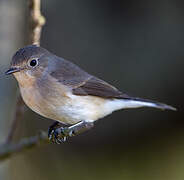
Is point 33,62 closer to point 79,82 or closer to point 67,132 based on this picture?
point 79,82

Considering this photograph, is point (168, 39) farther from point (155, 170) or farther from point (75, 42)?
point (155, 170)

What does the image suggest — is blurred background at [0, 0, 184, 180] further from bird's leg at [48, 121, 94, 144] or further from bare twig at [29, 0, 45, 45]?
bird's leg at [48, 121, 94, 144]

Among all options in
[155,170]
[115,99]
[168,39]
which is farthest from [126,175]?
[115,99]

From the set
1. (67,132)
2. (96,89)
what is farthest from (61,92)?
(67,132)

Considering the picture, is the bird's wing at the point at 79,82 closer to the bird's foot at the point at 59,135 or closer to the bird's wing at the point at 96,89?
the bird's wing at the point at 96,89

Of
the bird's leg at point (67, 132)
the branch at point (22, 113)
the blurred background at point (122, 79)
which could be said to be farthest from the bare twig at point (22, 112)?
the blurred background at point (122, 79)

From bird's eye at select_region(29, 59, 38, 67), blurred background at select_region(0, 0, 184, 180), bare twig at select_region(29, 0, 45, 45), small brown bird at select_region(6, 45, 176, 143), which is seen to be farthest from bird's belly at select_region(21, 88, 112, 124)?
blurred background at select_region(0, 0, 184, 180)
